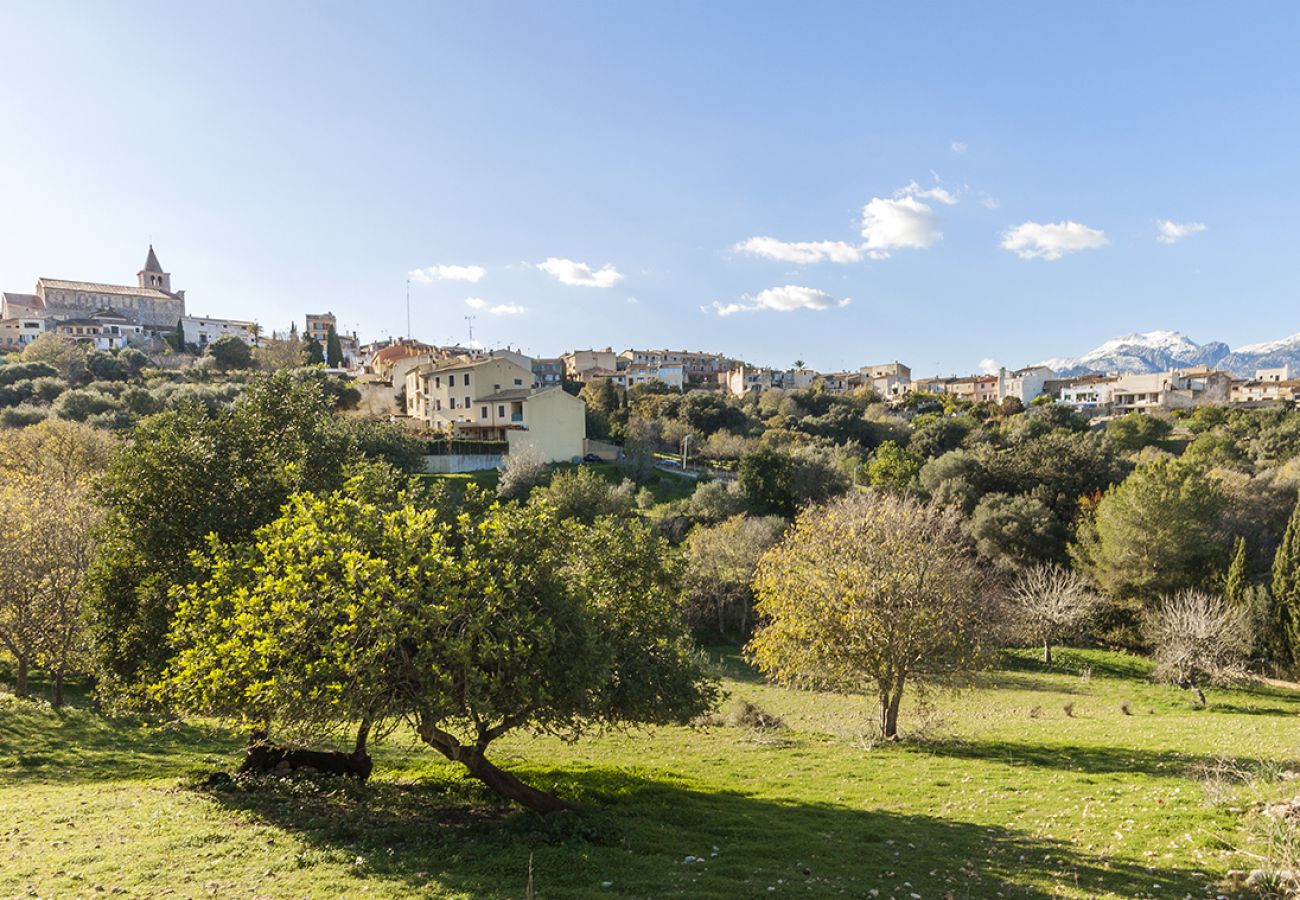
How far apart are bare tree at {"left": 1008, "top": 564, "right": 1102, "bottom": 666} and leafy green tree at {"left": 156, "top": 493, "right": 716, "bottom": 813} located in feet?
116

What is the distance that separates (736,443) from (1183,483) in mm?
49932

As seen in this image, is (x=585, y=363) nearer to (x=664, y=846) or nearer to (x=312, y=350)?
(x=312, y=350)

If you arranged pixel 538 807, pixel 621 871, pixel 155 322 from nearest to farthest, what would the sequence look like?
pixel 621 871 < pixel 538 807 < pixel 155 322

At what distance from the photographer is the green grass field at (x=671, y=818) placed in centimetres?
1113

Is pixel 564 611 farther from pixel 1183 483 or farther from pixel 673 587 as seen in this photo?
pixel 1183 483

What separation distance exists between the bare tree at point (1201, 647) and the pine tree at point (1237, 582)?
12.2 feet

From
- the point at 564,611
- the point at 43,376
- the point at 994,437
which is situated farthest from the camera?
the point at 994,437

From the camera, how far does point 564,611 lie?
12930mm

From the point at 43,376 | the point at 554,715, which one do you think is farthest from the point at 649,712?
the point at 43,376

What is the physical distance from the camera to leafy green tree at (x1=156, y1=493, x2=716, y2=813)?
11.4 metres

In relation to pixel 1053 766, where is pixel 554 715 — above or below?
above

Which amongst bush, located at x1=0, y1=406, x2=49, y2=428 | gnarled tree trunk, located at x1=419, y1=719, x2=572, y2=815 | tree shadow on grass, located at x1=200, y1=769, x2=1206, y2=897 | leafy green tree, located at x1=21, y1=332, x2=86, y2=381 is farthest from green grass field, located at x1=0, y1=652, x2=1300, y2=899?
leafy green tree, located at x1=21, y1=332, x2=86, y2=381

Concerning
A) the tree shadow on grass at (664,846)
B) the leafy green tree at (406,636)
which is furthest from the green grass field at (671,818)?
the leafy green tree at (406,636)

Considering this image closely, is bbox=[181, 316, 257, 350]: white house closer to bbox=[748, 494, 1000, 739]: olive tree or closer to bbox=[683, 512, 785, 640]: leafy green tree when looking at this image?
bbox=[683, 512, 785, 640]: leafy green tree
